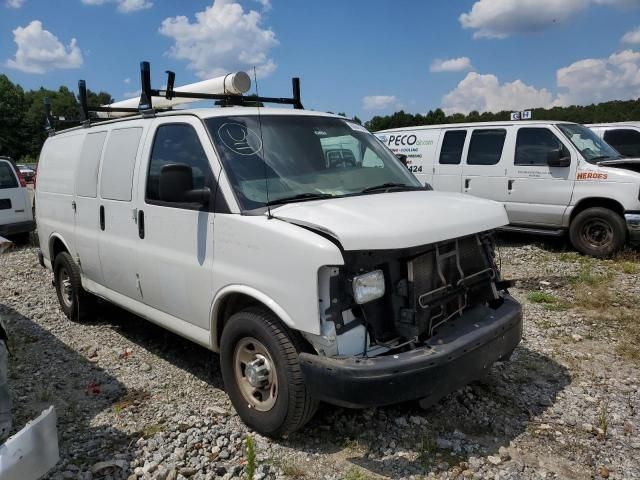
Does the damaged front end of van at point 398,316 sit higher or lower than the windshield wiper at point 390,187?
lower

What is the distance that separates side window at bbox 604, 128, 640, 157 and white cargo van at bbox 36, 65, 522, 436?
9.76 m

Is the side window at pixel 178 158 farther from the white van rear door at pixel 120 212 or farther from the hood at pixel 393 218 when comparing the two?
the hood at pixel 393 218

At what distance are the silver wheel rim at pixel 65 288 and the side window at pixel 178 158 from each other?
2.35 metres

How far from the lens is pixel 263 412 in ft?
11.1

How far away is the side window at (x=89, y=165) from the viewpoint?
5035 millimetres

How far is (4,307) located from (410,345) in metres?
5.90

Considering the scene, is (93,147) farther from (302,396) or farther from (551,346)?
(551,346)

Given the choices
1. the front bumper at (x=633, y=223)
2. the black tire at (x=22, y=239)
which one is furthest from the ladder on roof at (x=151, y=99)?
the black tire at (x=22, y=239)

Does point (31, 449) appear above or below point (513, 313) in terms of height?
below

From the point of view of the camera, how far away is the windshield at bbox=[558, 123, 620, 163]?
841cm

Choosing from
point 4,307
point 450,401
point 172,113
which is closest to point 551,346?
point 450,401

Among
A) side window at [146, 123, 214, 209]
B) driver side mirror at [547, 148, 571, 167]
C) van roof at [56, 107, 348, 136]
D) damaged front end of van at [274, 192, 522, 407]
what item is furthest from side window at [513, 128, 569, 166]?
side window at [146, 123, 214, 209]

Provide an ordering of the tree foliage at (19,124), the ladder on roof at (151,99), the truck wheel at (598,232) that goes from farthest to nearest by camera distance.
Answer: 1. the tree foliage at (19,124)
2. the truck wheel at (598,232)
3. the ladder on roof at (151,99)

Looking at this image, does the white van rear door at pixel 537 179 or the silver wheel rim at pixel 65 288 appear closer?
the silver wheel rim at pixel 65 288
